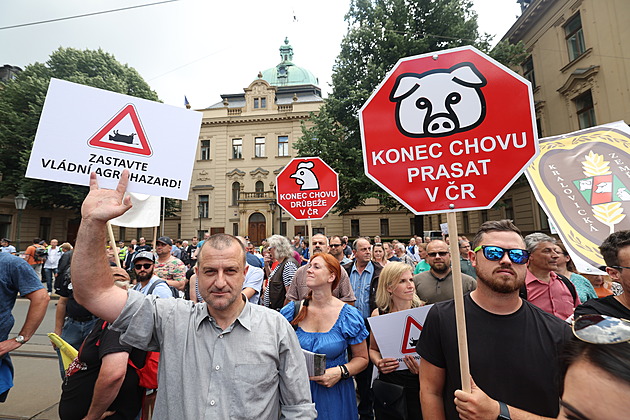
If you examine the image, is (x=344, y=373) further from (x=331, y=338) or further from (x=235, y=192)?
(x=235, y=192)

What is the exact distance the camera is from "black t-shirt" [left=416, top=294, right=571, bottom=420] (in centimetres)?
161

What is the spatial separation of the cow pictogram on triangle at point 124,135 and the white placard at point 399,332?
2.20 m

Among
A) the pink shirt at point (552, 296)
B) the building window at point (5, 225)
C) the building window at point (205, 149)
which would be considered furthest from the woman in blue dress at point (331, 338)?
the building window at point (5, 225)

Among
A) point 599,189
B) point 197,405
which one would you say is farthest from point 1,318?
point 599,189

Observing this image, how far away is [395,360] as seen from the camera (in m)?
2.62

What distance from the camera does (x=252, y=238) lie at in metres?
30.3

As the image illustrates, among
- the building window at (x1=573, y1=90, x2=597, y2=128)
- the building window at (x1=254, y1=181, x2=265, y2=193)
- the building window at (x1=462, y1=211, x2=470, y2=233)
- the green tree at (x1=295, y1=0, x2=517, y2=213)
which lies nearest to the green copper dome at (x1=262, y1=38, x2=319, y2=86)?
the building window at (x1=254, y1=181, x2=265, y2=193)

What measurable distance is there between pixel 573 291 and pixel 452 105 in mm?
2606

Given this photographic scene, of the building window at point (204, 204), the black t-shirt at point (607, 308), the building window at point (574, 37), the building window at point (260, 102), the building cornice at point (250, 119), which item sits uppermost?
the building window at point (260, 102)

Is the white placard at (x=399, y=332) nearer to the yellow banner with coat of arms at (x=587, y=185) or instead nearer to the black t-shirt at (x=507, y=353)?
the black t-shirt at (x=507, y=353)

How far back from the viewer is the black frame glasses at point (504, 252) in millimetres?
1819

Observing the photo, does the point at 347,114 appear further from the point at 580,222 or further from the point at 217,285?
the point at 217,285

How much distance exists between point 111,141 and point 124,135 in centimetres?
9

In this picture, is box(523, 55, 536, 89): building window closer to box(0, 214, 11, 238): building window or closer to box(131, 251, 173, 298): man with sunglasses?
box(131, 251, 173, 298): man with sunglasses
